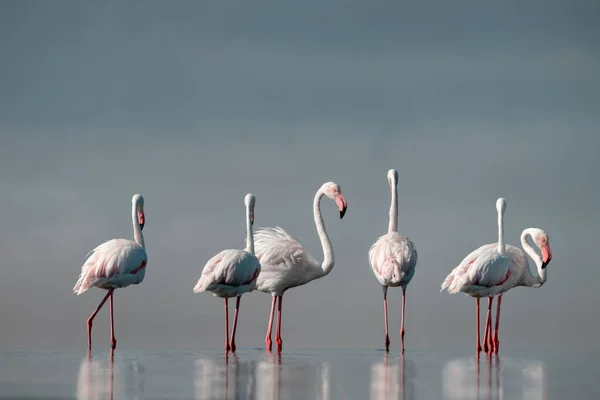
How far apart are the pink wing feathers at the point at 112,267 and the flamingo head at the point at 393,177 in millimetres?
5899

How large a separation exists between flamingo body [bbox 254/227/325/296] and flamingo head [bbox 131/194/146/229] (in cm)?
237

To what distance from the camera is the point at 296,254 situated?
2158 cm

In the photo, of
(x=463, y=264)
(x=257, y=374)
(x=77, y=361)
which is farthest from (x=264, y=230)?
(x=257, y=374)

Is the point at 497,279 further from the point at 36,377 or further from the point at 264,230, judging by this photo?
the point at 36,377

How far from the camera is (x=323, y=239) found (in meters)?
22.7

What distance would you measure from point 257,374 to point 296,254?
729cm

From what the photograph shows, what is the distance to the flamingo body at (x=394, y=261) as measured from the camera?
2064 centimetres

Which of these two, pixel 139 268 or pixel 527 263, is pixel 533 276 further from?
pixel 139 268

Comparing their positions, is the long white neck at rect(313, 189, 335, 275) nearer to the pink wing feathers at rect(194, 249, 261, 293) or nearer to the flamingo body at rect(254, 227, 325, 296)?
the flamingo body at rect(254, 227, 325, 296)

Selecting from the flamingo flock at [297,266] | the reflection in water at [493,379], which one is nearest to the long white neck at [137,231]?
the flamingo flock at [297,266]

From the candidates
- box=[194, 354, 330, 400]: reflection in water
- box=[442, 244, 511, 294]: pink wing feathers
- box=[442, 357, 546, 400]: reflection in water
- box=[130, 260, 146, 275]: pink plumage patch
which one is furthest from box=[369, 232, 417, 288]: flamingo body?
box=[130, 260, 146, 275]: pink plumage patch

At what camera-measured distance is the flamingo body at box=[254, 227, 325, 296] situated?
21.5 m

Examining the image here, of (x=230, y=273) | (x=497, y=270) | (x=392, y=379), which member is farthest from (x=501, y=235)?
(x=392, y=379)

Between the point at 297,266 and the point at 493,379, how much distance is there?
7951mm
